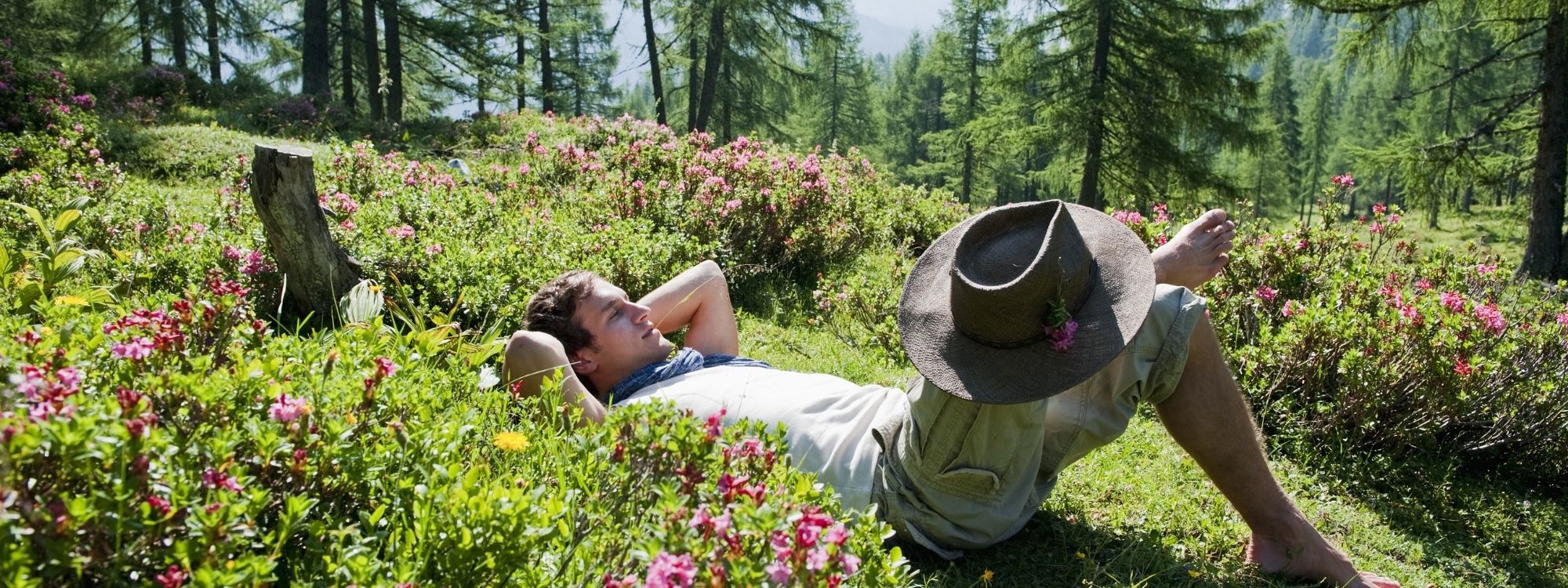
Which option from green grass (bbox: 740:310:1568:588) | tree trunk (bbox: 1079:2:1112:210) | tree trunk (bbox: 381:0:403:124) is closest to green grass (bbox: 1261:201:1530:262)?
tree trunk (bbox: 1079:2:1112:210)

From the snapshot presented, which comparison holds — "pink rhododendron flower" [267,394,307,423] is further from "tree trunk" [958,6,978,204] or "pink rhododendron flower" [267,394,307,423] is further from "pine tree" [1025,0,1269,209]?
"tree trunk" [958,6,978,204]

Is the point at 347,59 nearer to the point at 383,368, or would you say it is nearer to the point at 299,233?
the point at 299,233

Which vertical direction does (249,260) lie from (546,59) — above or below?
below

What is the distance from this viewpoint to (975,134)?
734 inches

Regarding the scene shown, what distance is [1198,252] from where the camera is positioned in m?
2.87

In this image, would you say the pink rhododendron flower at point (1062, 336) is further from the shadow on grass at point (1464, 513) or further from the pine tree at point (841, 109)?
the pine tree at point (841, 109)

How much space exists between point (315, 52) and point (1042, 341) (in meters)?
16.3

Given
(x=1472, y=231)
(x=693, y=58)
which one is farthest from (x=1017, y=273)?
(x=1472, y=231)

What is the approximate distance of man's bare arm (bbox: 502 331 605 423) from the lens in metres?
2.66

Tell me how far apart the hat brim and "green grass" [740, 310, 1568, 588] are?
62 centimetres

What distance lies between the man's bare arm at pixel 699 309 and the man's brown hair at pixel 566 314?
0.45 metres

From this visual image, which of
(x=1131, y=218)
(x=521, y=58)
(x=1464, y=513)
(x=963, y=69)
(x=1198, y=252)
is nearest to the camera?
(x=1198, y=252)

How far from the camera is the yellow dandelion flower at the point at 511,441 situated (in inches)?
82.0

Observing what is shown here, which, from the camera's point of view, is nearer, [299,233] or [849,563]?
[849,563]
